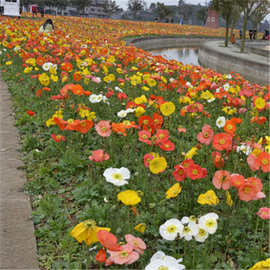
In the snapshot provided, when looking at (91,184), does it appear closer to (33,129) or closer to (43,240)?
(43,240)

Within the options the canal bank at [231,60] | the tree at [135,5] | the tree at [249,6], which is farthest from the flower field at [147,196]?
the tree at [135,5]

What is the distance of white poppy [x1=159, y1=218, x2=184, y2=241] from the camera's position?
6.36 ft

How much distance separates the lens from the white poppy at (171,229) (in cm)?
194

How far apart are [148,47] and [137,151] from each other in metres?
21.3

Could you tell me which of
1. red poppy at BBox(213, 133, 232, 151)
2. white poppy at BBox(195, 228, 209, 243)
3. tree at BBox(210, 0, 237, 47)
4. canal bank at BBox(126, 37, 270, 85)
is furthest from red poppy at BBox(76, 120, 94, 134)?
tree at BBox(210, 0, 237, 47)

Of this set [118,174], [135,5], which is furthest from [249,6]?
[135,5]

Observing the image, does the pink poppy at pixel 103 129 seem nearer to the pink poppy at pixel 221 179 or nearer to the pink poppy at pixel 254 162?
the pink poppy at pixel 221 179

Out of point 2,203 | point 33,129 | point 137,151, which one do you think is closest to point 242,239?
point 137,151

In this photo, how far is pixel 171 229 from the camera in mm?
1963

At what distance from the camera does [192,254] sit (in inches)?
84.7

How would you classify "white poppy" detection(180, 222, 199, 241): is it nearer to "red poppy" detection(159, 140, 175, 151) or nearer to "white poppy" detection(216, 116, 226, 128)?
"red poppy" detection(159, 140, 175, 151)

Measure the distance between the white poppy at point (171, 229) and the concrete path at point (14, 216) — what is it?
837 mm

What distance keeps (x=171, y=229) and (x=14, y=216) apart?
4.19 ft

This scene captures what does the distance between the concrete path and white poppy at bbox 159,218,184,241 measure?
2.75 ft
